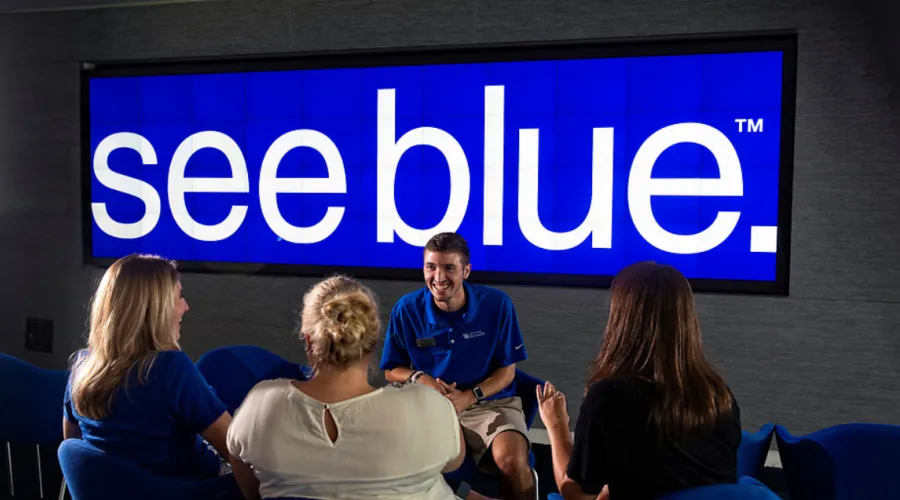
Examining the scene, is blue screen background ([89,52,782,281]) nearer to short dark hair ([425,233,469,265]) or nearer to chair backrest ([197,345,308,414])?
short dark hair ([425,233,469,265])

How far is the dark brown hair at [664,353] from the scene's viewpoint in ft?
6.05

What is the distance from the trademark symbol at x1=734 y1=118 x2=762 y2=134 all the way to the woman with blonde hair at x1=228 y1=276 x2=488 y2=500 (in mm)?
2932

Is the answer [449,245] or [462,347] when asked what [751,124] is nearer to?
[449,245]

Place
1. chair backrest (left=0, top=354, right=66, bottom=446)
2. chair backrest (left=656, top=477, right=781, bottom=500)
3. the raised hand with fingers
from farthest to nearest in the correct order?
chair backrest (left=0, top=354, right=66, bottom=446) → the raised hand with fingers → chair backrest (left=656, top=477, right=781, bottom=500)

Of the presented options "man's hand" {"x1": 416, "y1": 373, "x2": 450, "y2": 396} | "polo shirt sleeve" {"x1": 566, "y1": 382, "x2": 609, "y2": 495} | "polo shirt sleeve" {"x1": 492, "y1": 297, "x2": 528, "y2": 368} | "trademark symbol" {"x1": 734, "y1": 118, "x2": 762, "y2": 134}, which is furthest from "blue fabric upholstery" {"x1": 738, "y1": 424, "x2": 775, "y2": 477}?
"trademark symbol" {"x1": 734, "y1": 118, "x2": 762, "y2": 134}

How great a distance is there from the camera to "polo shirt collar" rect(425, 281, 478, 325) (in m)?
3.22

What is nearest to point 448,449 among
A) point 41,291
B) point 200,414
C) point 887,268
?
point 200,414

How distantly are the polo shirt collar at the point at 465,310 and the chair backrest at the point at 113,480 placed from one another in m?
1.30

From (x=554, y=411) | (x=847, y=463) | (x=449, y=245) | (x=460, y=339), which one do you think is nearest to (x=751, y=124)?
(x=449, y=245)

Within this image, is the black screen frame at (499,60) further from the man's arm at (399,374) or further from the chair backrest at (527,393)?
the man's arm at (399,374)

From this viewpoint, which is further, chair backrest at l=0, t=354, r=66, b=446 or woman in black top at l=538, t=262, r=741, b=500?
chair backrest at l=0, t=354, r=66, b=446

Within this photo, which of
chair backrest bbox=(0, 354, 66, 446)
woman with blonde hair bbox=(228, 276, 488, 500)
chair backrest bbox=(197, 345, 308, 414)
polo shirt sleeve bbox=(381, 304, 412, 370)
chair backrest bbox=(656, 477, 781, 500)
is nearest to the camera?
chair backrest bbox=(656, 477, 781, 500)

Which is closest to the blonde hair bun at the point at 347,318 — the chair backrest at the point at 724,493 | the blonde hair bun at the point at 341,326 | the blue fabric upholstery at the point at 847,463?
the blonde hair bun at the point at 341,326

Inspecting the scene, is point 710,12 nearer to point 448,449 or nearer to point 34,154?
point 448,449
